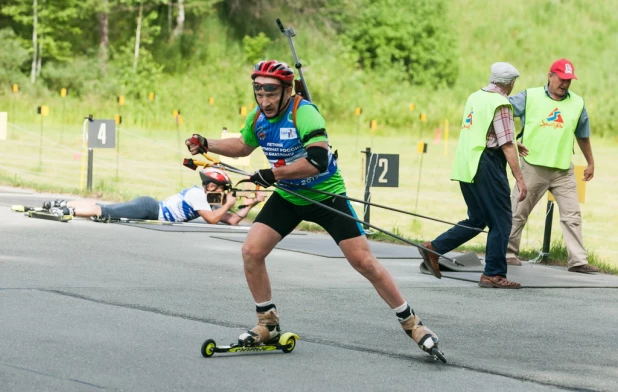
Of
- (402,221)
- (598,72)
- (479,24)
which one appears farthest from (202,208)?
(479,24)

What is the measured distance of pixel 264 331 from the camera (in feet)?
24.9

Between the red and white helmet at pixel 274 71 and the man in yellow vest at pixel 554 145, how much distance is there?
17.3ft

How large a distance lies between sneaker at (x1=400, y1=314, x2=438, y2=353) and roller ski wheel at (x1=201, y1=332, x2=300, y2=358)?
691mm

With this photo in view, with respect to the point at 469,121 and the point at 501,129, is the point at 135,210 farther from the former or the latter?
the point at 501,129

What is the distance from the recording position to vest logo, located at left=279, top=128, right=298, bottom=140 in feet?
24.5

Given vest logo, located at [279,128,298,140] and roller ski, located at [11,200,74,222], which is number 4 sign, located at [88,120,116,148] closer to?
roller ski, located at [11,200,74,222]

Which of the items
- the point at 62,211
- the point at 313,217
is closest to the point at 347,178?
the point at 62,211

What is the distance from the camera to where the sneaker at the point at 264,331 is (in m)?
7.45

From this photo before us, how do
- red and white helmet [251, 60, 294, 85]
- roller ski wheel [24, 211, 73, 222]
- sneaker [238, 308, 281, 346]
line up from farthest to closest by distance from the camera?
roller ski wheel [24, 211, 73, 222], sneaker [238, 308, 281, 346], red and white helmet [251, 60, 294, 85]

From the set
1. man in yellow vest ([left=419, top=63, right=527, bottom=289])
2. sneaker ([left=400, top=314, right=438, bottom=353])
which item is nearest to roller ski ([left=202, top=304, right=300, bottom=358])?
sneaker ([left=400, top=314, right=438, bottom=353])

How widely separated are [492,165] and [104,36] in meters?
40.3

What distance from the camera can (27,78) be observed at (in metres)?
44.8

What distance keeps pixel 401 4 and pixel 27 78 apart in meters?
20.4

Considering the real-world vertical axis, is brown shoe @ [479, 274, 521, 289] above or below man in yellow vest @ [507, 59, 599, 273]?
below
